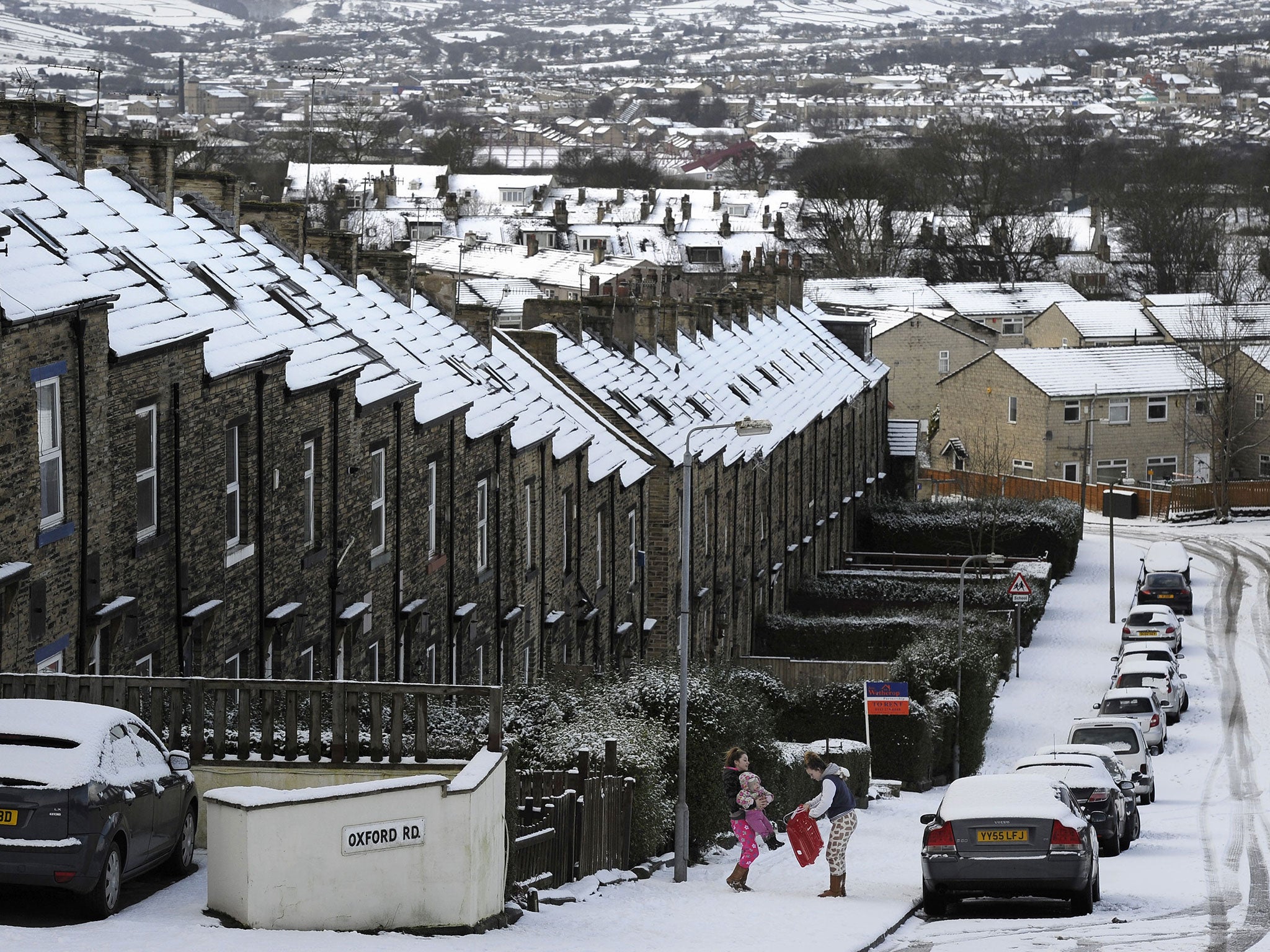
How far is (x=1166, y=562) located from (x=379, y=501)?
4074 centimetres

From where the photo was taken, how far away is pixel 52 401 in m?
18.9

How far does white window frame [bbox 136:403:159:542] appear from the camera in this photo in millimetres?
20812

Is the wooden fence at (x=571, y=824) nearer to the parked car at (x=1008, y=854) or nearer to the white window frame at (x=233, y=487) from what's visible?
the parked car at (x=1008, y=854)

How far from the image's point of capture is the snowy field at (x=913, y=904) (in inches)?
572

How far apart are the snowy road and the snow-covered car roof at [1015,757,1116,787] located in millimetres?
1052

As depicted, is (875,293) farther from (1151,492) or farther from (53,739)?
(53,739)

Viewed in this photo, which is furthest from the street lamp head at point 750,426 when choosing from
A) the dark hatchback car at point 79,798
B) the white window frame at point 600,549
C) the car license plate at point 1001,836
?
the white window frame at point 600,549

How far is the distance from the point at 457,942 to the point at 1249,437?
267 feet

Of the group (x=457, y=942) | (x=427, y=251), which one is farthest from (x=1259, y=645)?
(x=427, y=251)

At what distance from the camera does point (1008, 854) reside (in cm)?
1964

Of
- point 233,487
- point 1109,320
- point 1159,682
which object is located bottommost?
point 1159,682

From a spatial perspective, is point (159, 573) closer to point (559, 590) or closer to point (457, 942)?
point (457, 942)

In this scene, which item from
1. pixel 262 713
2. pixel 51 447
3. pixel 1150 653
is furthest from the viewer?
pixel 1150 653

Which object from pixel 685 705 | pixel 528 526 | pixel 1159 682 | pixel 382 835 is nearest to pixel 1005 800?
pixel 685 705
